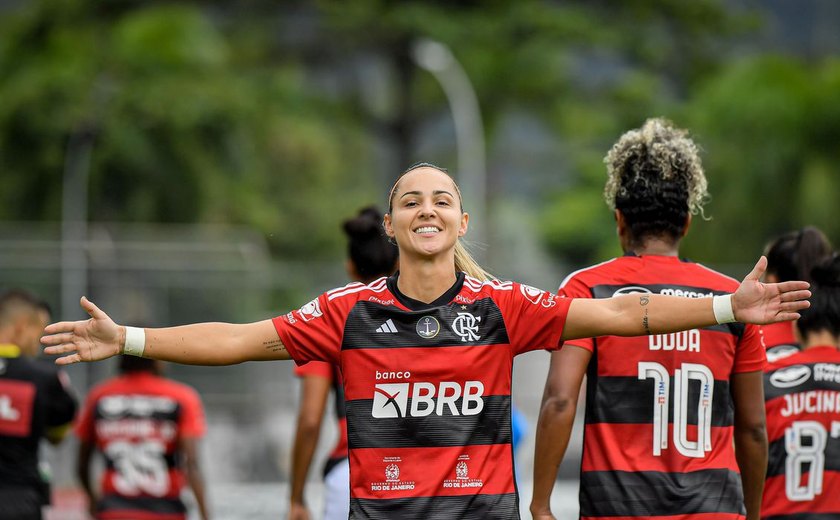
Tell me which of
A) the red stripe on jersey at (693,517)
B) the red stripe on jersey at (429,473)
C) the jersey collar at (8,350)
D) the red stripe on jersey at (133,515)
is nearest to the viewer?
the red stripe on jersey at (429,473)

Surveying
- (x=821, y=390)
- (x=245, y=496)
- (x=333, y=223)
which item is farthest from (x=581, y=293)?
(x=333, y=223)

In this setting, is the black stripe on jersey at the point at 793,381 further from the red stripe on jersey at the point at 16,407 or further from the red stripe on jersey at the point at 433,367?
the red stripe on jersey at the point at 16,407

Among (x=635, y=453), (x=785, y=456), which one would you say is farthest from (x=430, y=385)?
(x=785, y=456)

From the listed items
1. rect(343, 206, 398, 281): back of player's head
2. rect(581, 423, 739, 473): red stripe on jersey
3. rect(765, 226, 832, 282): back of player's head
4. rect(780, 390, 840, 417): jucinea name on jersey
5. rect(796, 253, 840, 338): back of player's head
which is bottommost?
rect(581, 423, 739, 473): red stripe on jersey

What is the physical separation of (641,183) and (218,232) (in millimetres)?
28873

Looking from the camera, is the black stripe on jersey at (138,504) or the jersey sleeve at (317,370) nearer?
the jersey sleeve at (317,370)

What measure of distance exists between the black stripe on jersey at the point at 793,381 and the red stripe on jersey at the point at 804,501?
38 cm

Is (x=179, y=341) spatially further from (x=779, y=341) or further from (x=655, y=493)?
(x=779, y=341)

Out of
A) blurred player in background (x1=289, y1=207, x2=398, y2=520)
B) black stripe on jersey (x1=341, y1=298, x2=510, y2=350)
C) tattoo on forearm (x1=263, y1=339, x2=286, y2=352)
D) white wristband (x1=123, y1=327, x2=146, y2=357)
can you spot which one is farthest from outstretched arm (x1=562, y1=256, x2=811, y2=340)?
blurred player in background (x1=289, y1=207, x2=398, y2=520)

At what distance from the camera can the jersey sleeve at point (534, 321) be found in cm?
472

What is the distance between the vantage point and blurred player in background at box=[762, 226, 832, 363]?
250 inches

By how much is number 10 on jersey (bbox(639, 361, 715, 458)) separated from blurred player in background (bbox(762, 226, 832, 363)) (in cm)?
122

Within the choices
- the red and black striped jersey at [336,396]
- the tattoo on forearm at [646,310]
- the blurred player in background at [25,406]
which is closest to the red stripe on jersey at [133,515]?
the blurred player in background at [25,406]

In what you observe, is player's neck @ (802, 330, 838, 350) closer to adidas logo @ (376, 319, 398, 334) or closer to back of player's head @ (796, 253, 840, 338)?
back of player's head @ (796, 253, 840, 338)
